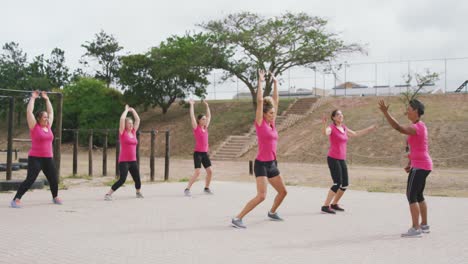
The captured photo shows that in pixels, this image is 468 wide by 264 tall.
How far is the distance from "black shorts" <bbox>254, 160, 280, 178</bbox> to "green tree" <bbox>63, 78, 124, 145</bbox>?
106 ft

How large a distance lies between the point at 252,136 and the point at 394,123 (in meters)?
28.1

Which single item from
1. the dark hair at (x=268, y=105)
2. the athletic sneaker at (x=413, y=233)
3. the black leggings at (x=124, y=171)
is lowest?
the athletic sneaker at (x=413, y=233)

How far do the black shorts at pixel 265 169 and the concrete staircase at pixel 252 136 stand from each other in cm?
2330

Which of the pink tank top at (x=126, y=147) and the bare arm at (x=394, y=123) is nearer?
the bare arm at (x=394, y=123)

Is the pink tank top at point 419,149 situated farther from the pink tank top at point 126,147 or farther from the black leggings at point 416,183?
the pink tank top at point 126,147

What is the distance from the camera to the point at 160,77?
4134cm

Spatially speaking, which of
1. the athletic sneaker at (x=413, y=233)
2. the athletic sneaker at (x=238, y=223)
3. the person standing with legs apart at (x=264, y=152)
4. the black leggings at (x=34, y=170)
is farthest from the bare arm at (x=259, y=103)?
the black leggings at (x=34, y=170)

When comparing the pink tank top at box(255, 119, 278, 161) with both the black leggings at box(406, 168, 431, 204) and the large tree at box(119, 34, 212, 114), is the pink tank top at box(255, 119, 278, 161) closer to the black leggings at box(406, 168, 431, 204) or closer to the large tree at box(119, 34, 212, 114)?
the black leggings at box(406, 168, 431, 204)

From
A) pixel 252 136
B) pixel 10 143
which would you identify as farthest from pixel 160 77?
pixel 10 143

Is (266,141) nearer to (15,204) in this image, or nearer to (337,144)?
(337,144)

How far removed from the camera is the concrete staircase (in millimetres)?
31797

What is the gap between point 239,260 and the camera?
5.33 metres

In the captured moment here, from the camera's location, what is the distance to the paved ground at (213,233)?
18.1 feet

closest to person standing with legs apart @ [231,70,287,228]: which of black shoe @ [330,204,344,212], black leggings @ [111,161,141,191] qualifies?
black shoe @ [330,204,344,212]
